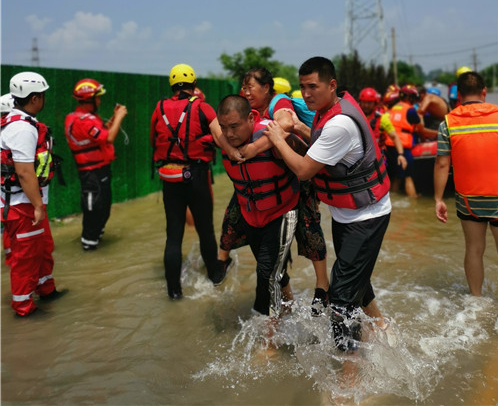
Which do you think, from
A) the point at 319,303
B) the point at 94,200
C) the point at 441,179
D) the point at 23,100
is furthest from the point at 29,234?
the point at 441,179

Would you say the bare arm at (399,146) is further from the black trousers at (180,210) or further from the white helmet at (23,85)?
the white helmet at (23,85)

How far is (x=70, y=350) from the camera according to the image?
394 centimetres

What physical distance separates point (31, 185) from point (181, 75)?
1.66 m

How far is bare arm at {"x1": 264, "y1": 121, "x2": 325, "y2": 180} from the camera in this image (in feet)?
9.73

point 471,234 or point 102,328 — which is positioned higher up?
point 471,234

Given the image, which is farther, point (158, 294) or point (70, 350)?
point (158, 294)

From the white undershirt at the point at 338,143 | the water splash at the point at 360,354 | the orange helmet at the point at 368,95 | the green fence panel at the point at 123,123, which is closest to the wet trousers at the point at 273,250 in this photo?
the water splash at the point at 360,354

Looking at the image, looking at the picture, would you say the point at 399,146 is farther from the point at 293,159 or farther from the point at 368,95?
the point at 293,159

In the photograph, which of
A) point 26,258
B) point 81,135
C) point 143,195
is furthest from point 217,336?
point 143,195

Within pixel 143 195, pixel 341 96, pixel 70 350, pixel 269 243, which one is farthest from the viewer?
pixel 143 195

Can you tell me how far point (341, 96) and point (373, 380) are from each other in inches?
75.2

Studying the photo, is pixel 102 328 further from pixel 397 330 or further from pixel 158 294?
pixel 397 330

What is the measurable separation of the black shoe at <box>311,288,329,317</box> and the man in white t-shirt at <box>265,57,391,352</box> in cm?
40

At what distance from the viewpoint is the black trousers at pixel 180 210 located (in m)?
4.67
